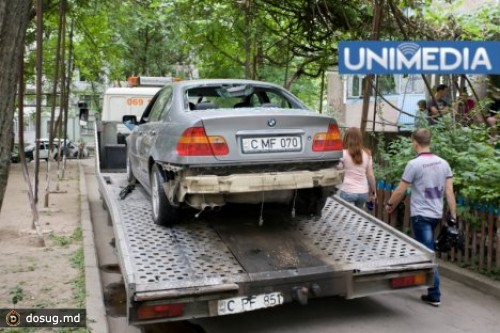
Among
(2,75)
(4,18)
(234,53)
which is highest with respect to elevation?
(234,53)

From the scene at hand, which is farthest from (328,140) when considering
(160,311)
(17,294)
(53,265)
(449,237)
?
(53,265)

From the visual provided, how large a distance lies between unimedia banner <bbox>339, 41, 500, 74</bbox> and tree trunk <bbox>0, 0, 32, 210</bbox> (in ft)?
15.9

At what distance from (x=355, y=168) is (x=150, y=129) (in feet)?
8.04

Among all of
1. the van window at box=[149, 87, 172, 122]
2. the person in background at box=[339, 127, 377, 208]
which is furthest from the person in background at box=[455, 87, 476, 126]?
the van window at box=[149, 87, 172, 122]

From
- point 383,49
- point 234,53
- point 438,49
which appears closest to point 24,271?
point 383,49

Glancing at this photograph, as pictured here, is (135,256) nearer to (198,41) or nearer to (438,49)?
(438,49)

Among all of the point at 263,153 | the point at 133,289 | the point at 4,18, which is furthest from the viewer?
the point at 263,153

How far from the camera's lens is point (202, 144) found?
16.2ft

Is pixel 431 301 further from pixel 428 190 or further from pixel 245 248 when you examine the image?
pixel 245 248

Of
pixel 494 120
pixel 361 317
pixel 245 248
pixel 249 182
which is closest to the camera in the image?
pixel 249 182

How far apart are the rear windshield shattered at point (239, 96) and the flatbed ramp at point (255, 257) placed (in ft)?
4.11

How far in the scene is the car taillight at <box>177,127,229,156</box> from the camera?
4926mm

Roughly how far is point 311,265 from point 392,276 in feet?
2.44

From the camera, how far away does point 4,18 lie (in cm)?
379
